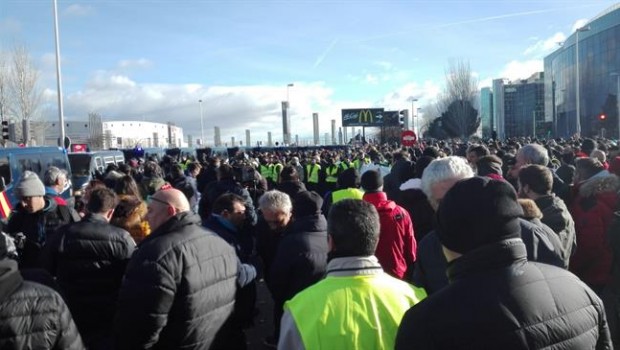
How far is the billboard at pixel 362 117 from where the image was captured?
4406cm

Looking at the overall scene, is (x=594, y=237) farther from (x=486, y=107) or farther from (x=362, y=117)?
(x=486, y=107)

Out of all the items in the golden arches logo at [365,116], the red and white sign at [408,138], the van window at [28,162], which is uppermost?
the golden arches logo at [365,116]

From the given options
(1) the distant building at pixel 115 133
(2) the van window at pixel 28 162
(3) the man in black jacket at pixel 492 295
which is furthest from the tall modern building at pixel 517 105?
(3) the man in black jacket at pixel 492 295

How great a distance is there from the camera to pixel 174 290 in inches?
130

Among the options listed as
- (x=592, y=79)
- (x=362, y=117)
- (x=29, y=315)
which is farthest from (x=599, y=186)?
(x=592, y=79)

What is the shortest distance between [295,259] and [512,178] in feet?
13.9

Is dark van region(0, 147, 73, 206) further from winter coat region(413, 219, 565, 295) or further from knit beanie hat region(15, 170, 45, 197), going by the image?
winter coat region(413, 219, 565, 295)

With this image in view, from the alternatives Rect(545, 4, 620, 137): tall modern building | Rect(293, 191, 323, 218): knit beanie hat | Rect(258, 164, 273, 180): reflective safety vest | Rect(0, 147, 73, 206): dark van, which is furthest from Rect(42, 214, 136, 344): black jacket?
Rect(545, 4, 620, 137): tall modern building

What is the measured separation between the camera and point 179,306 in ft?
11.0

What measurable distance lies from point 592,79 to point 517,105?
39.1 m

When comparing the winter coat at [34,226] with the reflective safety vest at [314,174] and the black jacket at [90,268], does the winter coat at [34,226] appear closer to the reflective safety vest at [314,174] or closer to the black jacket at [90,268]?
the black jacket at [90,268]

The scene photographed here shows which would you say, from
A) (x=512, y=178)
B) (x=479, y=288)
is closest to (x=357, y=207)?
(x=479, y=288)

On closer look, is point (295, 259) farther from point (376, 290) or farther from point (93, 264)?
point (376, 290)

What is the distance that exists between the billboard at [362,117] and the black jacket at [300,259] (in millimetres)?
39416
